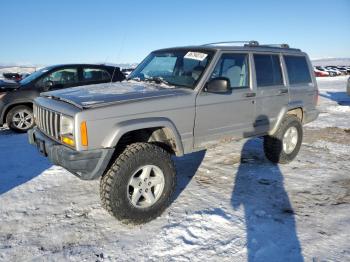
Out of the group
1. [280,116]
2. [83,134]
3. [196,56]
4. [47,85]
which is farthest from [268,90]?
[47,85]

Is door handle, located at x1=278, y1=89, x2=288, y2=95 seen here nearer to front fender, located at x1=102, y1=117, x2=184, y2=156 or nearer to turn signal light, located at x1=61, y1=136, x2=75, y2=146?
front fender, located at x1=102, y1=117, x2=184, y2=156

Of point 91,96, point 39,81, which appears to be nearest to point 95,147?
point 91,96

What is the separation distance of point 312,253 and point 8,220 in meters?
3.28

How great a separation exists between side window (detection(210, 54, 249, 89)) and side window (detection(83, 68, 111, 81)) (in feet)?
16.3

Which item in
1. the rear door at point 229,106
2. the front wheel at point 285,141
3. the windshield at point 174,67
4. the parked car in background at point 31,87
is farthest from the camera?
the parked car in background at point 31,87

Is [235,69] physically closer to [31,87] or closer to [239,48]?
[239,48]

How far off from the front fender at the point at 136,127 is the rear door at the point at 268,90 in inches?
68.1

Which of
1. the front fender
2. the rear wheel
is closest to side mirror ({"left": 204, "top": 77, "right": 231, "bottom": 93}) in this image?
the front fender

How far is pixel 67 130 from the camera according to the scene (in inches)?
133

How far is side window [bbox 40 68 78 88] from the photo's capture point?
26.7 ft

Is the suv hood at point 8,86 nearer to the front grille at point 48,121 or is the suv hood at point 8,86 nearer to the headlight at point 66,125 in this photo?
the front grille at point 48,121

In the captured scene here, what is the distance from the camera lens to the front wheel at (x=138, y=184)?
11.1 feet

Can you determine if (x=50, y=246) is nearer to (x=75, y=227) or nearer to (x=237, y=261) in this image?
(x=75, y=227)

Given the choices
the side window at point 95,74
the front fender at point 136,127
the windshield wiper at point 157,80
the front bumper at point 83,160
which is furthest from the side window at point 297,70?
the side window at point 95,74
